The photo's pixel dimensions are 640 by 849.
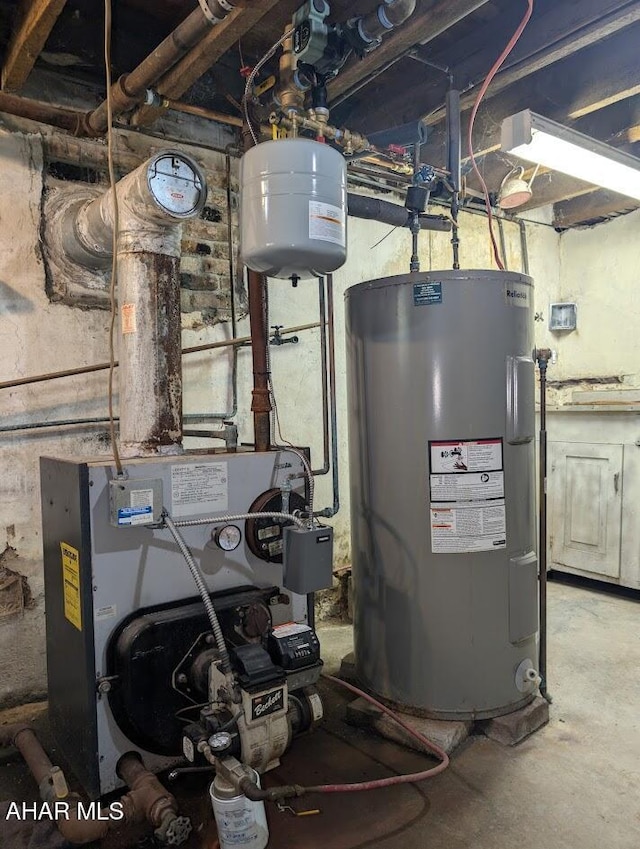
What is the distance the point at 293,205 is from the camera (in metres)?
1.45

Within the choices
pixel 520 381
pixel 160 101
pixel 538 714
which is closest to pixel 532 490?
pixel 520 381

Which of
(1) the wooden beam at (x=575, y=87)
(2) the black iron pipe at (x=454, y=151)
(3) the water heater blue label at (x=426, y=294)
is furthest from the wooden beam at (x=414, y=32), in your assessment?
(3) the water heater blue label at (x=426, y=294)

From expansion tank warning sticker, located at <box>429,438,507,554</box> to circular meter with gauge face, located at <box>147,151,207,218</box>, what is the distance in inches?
39.0

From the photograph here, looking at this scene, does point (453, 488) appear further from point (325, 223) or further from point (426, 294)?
point (325, 223)

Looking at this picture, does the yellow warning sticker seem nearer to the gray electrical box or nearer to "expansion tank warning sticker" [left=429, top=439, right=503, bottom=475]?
the gray electrical box

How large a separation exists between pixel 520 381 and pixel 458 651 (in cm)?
86

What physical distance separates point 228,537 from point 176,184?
0.98 metres

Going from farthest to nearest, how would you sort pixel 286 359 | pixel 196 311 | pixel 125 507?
pixel 286 359, pixel 196 311, pixel 125 507

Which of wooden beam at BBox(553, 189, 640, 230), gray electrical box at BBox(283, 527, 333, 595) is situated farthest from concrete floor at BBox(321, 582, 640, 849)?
wooden beam at BBox(553, 189, 640, 230)

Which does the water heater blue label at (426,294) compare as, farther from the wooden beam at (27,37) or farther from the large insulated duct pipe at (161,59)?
the wooden beam at (27,37)

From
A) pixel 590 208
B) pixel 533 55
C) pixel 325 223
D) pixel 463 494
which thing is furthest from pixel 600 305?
pixel 325 223

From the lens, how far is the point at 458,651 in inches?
69.3

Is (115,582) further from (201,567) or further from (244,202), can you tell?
(244,202)

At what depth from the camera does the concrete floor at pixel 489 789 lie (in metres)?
1.36
